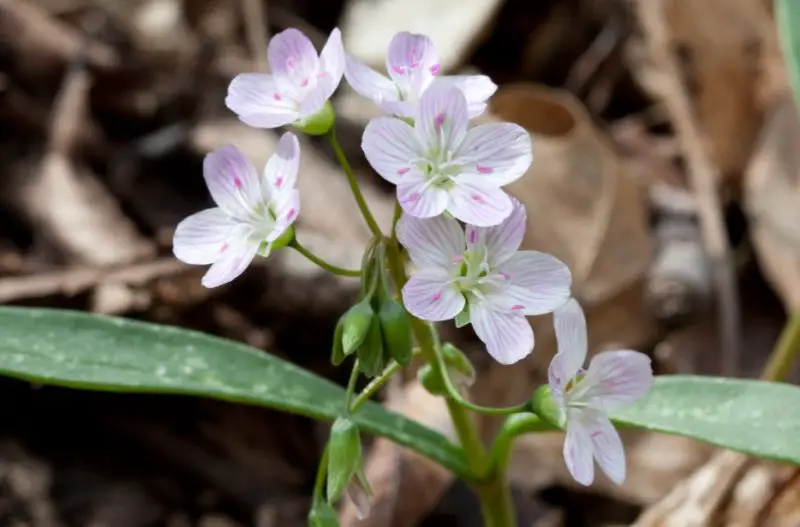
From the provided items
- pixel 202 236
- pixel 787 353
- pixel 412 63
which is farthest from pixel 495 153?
pixel 787 353

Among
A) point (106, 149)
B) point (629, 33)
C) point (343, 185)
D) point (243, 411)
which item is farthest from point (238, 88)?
point (629, 33)

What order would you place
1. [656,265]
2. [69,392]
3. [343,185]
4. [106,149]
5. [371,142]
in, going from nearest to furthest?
[371,142]
[69,392]
[656,265]
[343,185]
[106,149]

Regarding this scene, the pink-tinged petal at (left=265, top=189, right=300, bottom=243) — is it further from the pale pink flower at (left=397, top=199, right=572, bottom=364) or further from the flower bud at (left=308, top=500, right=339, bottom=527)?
the flower bud at (left=308, top=500, right=339, bottom=527)

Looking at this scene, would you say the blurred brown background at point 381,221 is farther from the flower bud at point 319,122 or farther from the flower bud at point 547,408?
the flower bud at point 319,122

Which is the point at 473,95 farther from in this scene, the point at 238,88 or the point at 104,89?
the point at 104,89

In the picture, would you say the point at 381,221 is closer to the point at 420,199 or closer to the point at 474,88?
the point at 474,88

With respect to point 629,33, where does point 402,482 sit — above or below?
below

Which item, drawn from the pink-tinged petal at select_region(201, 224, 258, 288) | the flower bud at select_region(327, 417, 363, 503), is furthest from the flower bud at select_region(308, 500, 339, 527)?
the pink-tinged petal at select_region(201, 224, 258, 288)
